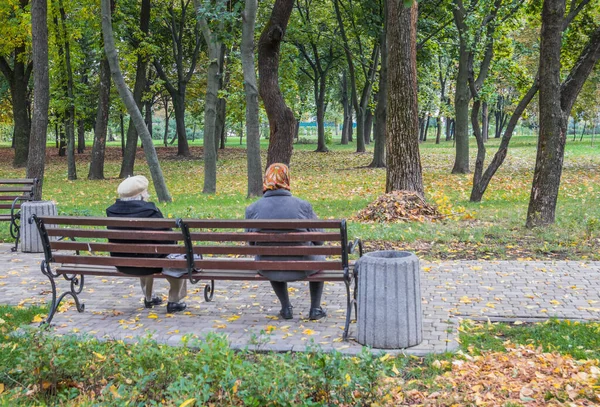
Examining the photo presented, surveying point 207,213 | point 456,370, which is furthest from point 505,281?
point 207,213

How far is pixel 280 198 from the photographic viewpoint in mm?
5863

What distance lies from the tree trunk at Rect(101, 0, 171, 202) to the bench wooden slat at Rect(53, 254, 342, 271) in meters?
8.87

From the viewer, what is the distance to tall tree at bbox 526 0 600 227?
9.23 meters

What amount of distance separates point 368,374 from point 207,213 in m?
8.94

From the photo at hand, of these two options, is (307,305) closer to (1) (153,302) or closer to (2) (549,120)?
(1) (153,302)

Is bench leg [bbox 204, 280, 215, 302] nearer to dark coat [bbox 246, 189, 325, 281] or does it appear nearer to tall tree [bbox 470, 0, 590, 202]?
dark coat [bbox 246, 189, 325, 281]

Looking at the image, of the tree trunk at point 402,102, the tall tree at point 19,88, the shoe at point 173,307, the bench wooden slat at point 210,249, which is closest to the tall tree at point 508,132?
the tree trunk at point 402,102

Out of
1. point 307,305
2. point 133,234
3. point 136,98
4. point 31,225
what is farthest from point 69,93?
point 307,305

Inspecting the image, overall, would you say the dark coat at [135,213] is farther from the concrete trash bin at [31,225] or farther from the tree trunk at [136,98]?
the tree trunk at [136,98]

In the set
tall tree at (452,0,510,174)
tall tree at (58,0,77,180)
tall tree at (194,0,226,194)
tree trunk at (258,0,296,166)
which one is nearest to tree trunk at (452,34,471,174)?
tall tree at (452,0,510,174)

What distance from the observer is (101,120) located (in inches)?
899

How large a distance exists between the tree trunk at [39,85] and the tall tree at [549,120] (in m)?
9.62

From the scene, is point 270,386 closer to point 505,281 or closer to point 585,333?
point 585,333

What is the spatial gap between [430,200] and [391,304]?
9641mm
